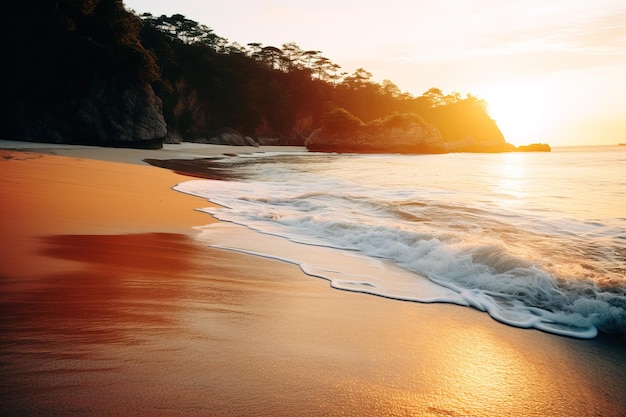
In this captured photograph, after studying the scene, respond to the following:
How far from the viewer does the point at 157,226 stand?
4566 millimetres

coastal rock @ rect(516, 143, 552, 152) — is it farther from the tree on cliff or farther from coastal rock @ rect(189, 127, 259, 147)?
the tree on cliff

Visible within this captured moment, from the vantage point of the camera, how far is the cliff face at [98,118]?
79.8ft

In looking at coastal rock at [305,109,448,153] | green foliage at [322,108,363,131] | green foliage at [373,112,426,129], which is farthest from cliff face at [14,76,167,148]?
green foliage at [373,112,426,129]

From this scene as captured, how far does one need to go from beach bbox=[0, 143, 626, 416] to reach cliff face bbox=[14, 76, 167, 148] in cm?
2568

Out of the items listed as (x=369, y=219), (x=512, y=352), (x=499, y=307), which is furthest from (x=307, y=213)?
(x=512, y=352)

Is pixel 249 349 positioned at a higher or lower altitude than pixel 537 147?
lower

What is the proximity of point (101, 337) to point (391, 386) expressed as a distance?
1196 mm

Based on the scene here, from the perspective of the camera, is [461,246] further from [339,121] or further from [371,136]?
[339,121]

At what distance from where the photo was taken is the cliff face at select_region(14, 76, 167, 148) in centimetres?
2431

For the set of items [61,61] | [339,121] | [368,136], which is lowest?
[368,136]

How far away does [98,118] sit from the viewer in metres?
26.0

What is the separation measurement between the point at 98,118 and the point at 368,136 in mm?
29734

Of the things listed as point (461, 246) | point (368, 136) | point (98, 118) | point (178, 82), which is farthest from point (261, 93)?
point (461, 246)

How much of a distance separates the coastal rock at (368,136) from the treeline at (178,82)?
14311 mm
